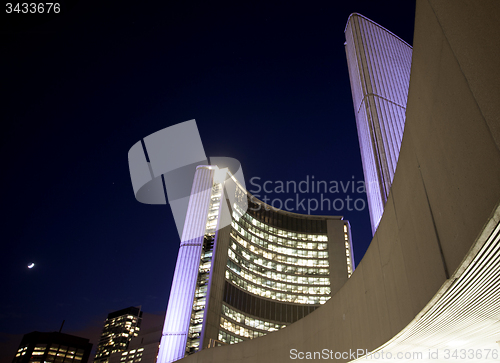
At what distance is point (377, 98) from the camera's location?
44344mm

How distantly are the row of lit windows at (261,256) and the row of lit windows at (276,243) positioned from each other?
1751 millimetres

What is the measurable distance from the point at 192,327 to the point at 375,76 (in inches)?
2080

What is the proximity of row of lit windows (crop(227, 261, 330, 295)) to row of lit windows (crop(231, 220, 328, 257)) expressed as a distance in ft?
29.9

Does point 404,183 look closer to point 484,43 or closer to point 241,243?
point 484,43

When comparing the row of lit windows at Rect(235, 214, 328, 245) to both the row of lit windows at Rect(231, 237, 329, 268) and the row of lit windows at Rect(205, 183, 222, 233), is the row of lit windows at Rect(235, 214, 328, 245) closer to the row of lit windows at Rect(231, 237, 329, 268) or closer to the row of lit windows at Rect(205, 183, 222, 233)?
the row of lit windows at Rect(231, 237, 329, 268)

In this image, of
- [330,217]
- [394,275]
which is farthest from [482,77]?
[330,217]

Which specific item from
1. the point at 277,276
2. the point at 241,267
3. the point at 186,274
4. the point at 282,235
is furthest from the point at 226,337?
the point at 282,235

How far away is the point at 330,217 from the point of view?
299ft

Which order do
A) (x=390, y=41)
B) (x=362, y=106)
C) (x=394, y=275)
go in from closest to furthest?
(x=394, y=275), (x=362, y=106), (x=390, y=41)

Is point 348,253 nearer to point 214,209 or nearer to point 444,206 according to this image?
point 214,209

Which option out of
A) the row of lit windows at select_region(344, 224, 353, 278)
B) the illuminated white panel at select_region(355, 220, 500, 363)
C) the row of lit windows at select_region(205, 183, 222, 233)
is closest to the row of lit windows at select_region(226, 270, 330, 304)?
the row of lit windows at select_region(344, 224, 353, 278)

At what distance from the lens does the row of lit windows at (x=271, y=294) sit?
69812mm

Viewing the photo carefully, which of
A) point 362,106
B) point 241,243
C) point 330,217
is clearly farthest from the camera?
point 330,217

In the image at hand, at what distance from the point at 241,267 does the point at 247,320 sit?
11.6 m
